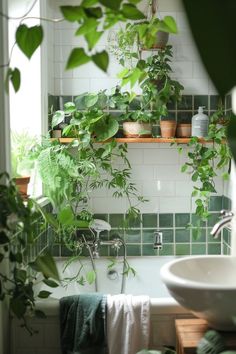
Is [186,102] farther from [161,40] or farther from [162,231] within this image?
[162,231]

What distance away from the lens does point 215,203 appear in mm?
3041

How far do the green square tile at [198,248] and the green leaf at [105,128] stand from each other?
1135 millimetres

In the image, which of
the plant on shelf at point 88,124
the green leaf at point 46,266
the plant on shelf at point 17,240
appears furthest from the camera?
the plant on shelf at point 88,124

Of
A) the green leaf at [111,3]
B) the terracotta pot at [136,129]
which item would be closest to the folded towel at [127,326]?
the terracotta pot at [136,129]

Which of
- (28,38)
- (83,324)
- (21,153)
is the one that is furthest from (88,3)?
(21,153)

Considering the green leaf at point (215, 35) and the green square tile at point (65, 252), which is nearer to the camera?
the green leaf at point (215, 35)

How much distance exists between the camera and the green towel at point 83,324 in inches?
71.6

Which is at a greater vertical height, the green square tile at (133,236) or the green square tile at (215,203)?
the green square tile at (215,203)

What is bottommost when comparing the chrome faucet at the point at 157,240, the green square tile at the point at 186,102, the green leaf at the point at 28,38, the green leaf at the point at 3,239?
the chrome faucet at the point at 157,240

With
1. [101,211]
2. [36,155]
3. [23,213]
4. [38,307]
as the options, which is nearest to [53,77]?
[36,155]

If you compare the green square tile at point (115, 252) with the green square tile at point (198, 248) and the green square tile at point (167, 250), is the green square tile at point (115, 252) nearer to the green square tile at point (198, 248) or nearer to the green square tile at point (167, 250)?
the green square tile at point (167, 250)

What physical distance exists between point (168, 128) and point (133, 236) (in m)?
0.89

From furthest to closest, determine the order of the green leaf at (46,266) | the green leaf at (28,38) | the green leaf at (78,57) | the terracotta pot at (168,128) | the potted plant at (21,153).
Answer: the terracotta pot at (168,128)
the potted plant at (21,153)
the green leaf at (46,266)
the green leaf at (28,38)
the green leaf at (78,57)

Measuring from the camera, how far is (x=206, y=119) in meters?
2.81
